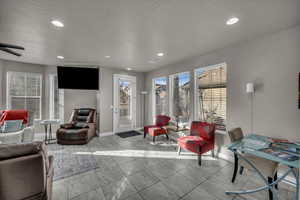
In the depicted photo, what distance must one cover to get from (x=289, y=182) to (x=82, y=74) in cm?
591

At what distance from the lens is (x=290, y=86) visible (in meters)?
A: 2.24

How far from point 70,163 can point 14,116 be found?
208 centimetres

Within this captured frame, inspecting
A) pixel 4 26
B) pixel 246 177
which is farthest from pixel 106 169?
pixel 4 26

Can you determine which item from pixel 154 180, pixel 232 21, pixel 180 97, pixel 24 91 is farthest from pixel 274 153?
pixel 24 91

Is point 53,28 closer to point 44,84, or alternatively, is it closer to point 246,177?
point 44,84

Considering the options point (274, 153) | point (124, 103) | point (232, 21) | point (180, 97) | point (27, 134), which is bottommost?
point (27, 134)

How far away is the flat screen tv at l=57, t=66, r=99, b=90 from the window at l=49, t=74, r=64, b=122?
0.64 metres

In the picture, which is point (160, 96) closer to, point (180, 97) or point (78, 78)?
point (180, 97)

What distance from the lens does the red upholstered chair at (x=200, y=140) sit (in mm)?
2827

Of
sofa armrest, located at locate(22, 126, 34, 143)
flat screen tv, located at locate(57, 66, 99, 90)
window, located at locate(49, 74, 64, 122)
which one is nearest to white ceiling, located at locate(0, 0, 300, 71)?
flat screen tv, located at locate(57, 66, 99, 90)

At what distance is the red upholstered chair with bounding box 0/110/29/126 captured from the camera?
3.23 m

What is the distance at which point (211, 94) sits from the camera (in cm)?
361

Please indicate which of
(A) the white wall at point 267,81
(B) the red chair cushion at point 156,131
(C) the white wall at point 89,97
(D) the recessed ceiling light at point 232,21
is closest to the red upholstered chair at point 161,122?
(B) the red chair cushion at point 156,131

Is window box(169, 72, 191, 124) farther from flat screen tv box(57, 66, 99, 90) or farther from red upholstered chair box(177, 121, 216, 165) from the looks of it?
flat screen tv box(57, 66, 99, 90)
